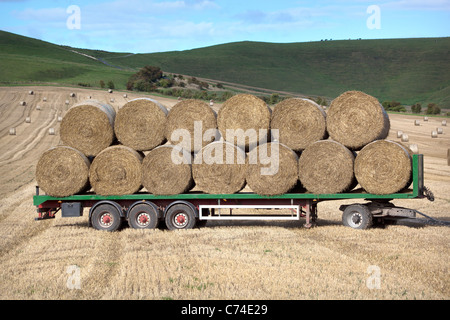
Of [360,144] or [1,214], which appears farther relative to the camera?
[1,214]

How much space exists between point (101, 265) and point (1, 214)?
329 inches

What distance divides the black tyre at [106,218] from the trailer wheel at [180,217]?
1.28 meters

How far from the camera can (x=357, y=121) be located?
14.4m

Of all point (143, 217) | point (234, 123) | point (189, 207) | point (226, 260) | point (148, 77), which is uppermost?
point (148, 77)

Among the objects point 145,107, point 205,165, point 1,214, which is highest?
point 145,107

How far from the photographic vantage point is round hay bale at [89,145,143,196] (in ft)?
48.1

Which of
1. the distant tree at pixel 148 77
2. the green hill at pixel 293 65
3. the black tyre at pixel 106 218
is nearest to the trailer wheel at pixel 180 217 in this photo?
the black tyre at pixel 106 218

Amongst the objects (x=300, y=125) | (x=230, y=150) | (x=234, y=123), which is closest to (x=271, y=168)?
(x=230, y=150)

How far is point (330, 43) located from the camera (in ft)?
525

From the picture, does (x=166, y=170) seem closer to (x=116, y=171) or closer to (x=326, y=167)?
(x=116, y=171)

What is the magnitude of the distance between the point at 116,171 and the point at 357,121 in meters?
6.04

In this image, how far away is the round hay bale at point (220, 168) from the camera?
14359mm
